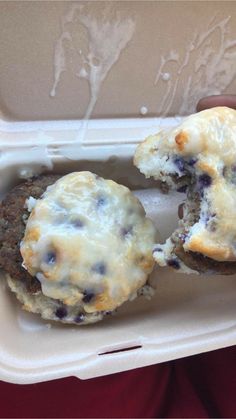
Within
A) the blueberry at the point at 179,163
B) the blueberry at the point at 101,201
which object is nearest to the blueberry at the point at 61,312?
the blueberry at the point at 101,201

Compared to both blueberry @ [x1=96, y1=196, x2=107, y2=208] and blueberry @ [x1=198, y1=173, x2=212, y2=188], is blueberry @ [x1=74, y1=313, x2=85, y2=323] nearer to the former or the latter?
blueberry @ [x1=96, y1=196, x2=107, y2=208]

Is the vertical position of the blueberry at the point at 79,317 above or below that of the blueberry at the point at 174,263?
below

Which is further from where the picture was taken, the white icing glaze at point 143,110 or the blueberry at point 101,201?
the white icing glaze at point 143,110

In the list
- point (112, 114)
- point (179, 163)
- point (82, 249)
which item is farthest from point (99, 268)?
point (112, 114)

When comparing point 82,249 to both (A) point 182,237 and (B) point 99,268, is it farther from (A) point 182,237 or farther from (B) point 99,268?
(A) point 182,237

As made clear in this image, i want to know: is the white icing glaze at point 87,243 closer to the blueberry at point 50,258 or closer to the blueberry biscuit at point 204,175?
the blueberry at point 50,258

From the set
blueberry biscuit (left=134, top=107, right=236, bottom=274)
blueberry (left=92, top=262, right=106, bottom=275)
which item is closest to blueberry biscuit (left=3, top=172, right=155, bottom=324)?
blueberry (left=92, top=262, right=106, bottom=275)

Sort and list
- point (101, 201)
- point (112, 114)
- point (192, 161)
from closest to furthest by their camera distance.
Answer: point (192, 161), point (101, 201), point (112, 114)

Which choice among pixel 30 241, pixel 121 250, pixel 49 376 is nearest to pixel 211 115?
pixel 121 250
